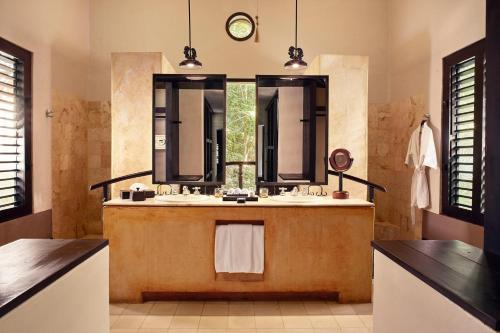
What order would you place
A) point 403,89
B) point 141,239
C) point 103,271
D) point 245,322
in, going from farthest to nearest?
point 403,89, point 141,239, point 245,322, point 103,271

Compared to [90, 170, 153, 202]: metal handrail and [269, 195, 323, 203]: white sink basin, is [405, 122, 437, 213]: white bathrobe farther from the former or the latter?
[90, 170, 153, 202]: metal handrail

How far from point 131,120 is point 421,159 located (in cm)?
277

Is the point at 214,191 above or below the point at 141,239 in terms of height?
above

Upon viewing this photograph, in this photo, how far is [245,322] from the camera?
2.48 metres

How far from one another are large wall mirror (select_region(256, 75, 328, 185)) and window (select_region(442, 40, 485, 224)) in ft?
3.41

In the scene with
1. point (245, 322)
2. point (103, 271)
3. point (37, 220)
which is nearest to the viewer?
point (103, 271)

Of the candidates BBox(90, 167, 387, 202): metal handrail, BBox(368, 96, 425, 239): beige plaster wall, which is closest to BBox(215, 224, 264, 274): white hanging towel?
BBox(90, 167, 387, 202): metal handrail

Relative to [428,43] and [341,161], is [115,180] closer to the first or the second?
[341,161]

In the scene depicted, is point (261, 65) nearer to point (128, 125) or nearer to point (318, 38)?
point (318, 38)

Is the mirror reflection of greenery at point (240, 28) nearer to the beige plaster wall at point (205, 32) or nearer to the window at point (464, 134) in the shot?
the beige plaster wall at point (205, 32)

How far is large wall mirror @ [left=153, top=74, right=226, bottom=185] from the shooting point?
11.1 feet

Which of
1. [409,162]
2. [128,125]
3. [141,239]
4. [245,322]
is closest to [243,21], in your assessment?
[128,125]

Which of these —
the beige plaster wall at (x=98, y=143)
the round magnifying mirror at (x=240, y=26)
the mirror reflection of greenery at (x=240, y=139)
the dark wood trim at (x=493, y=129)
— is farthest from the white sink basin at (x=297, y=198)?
the beige plaster wall at (x=98, y=143)

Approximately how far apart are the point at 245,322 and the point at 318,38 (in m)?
3.18
